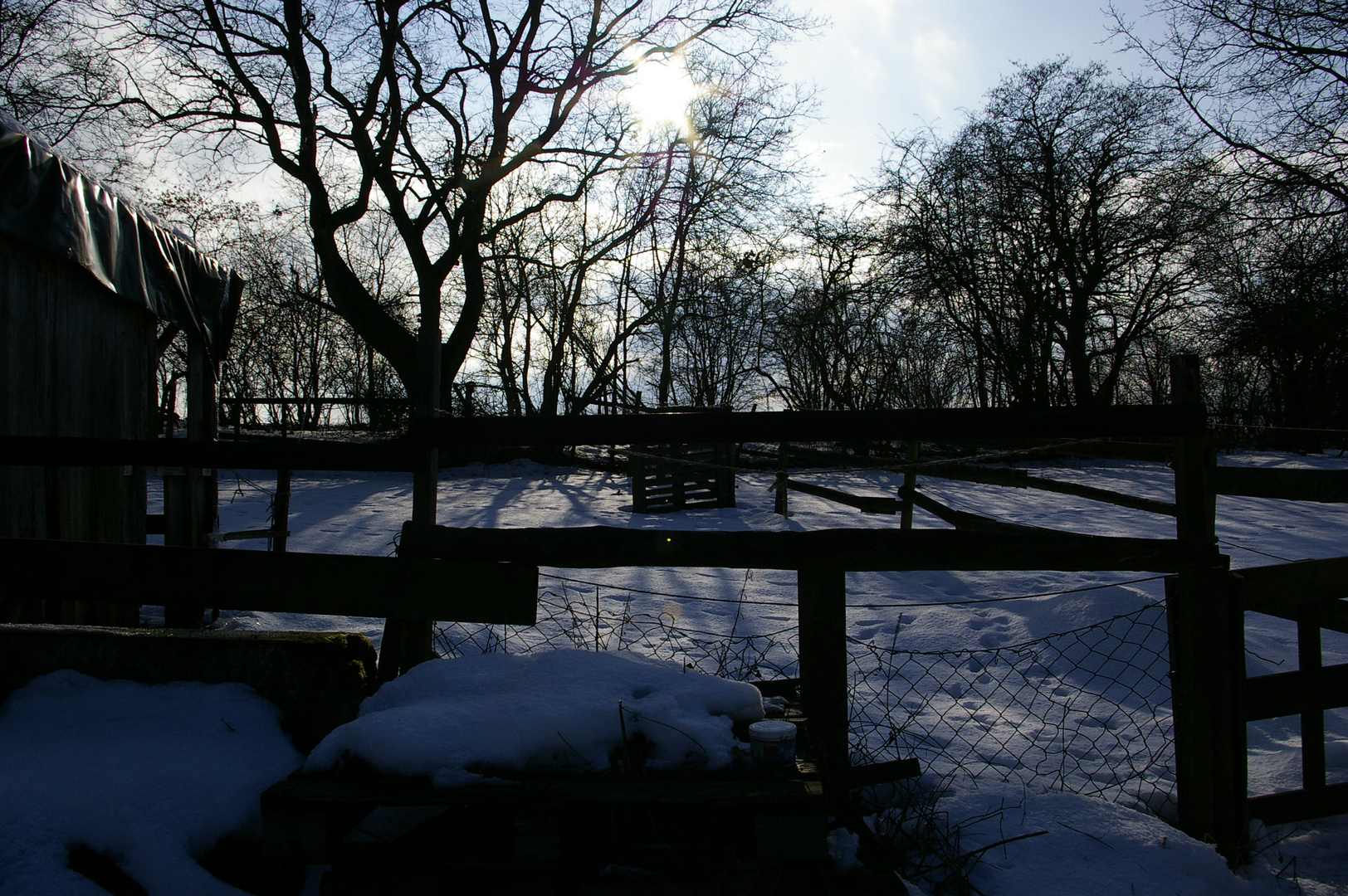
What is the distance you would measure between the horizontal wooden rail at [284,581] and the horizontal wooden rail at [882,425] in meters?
0.50

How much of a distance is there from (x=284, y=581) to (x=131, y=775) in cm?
71

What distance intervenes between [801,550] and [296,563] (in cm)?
180

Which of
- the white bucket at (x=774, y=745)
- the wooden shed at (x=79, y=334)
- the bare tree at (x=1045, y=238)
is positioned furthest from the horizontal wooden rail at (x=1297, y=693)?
the bare tree at (x=1045, y=238)

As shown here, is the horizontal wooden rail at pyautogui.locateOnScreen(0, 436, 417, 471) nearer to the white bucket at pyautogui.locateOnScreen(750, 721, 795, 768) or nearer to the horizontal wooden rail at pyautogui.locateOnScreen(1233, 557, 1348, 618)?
the white bucket at pyautogui.locateOnScreen(750, 721, 795, 768)

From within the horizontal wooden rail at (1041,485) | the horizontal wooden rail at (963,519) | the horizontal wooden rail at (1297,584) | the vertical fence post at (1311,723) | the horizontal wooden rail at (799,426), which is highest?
the horizontal wooden rail at (799,426)

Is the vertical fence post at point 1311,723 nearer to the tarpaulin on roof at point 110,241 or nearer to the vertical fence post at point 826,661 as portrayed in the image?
the vertical fence post at point 826,661

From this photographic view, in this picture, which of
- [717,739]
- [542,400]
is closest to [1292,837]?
[717,739]

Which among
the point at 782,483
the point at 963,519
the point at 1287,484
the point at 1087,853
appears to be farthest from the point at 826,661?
the point at 782,483

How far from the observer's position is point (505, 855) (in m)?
2.00

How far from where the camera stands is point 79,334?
16.2 ft

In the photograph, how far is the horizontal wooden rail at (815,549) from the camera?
103 inches

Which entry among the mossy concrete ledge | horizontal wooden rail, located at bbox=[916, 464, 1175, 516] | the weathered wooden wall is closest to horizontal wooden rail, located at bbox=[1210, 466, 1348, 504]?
horizontal wooden rail, located at bbox=[916, 464, 1175, 516]

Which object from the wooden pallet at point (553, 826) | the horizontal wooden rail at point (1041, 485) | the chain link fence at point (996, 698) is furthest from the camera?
the horizontal wooden rail at point (1041, 485)

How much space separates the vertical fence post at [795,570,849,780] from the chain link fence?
15 centimetres
